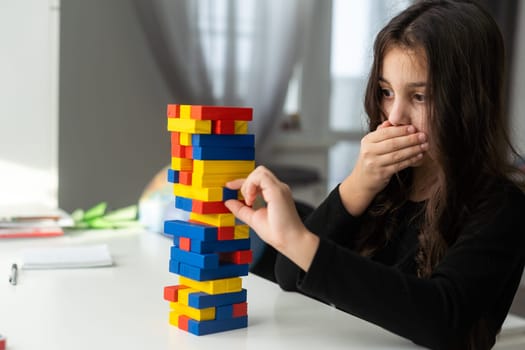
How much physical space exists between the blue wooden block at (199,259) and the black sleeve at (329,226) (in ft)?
0.87

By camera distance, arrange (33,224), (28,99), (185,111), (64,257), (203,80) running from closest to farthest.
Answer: (185,111)
(64,257)
(33,224)
(28,99)
(203,80)

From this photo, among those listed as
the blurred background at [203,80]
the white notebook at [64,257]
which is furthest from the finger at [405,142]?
the blurred background at [203,80]

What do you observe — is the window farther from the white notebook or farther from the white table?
the white table

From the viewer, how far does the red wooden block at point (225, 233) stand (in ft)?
3.95

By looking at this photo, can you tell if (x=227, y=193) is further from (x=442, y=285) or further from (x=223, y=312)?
(x=442, y=285)

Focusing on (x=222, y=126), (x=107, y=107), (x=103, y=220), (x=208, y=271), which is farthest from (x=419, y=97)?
(x=107, y=107)

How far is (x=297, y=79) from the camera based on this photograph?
183 inches

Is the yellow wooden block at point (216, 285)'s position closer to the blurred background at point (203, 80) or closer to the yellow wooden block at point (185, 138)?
the yellow wooden block at point (185, 138)

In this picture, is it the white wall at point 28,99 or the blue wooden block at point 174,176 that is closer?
the blue wooden block at point 174,176

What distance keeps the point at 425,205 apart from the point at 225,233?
0.41 metres

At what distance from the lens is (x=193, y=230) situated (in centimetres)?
120

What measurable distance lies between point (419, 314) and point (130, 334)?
1.43 ft

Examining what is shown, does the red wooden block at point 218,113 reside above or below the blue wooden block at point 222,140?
above

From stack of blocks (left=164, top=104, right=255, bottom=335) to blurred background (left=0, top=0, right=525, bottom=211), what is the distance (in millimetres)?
2108
